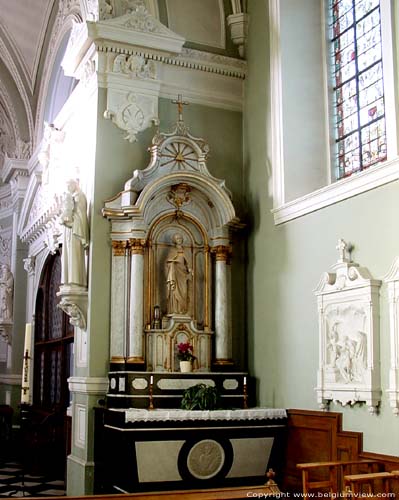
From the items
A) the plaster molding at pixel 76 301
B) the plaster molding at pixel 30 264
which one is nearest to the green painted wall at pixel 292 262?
the plaster molding at pixel 76 301

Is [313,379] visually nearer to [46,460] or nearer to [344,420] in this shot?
[344,420]

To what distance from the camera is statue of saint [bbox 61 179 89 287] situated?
9.31m

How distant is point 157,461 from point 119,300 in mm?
2179

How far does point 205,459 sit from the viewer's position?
7.92 m

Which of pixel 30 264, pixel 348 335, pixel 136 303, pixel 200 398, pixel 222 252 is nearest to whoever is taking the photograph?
pixel 348 335

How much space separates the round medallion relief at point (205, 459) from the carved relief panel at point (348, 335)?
1177mm

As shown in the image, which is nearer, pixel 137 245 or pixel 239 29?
pixel 137 245

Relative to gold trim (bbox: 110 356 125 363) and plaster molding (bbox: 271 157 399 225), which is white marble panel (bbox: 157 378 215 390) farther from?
plaster molding (bbox: 271 157 399 225)

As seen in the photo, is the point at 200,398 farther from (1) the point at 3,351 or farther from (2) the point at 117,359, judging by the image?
(1) the point at 3,351

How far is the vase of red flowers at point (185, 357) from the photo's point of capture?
905 cm

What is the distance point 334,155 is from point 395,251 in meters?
2.72

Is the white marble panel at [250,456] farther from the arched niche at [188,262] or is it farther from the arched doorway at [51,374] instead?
the arched doorway at [51,374]

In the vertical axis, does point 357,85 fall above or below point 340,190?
above

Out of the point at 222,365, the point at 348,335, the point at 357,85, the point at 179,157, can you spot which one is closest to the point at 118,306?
the point at 222,365
